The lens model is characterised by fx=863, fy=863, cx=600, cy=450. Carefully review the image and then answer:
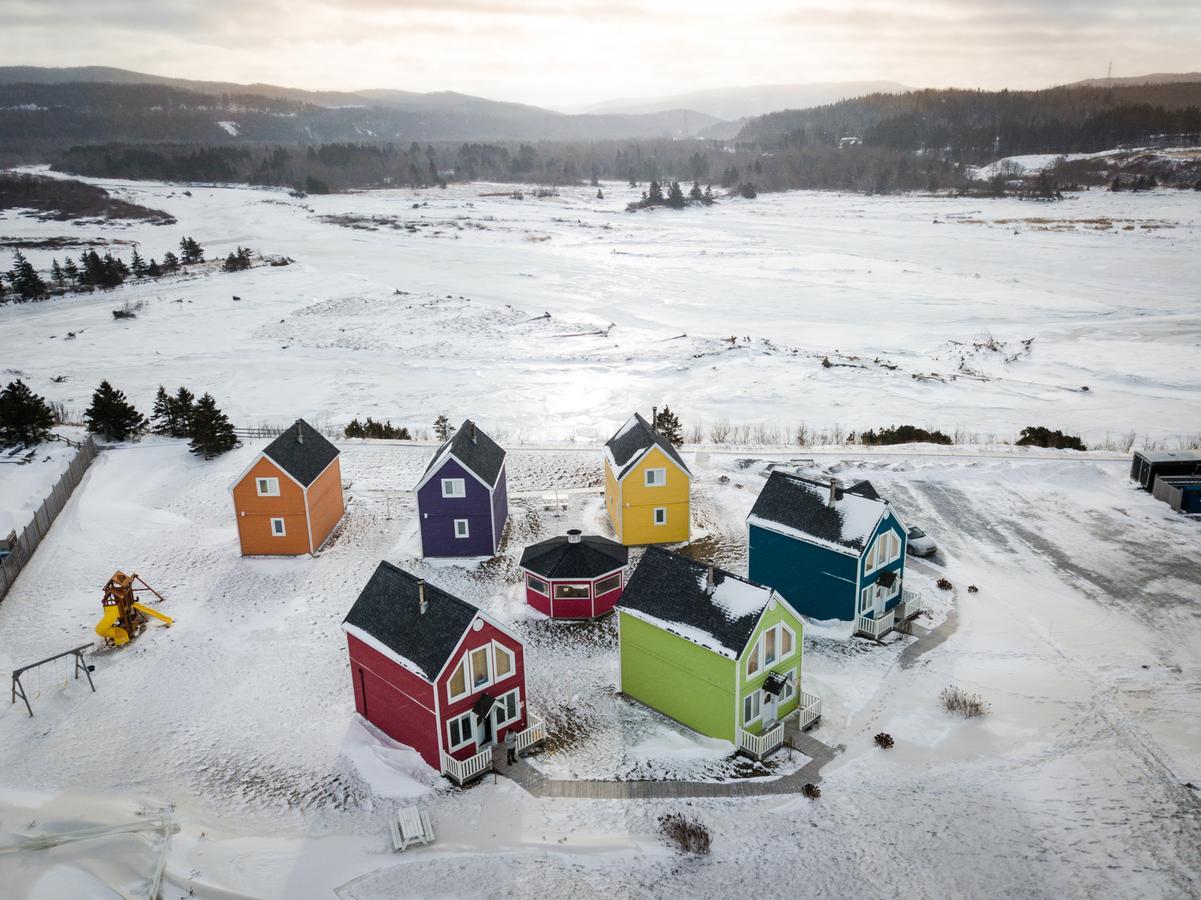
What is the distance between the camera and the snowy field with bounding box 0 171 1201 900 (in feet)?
65.6

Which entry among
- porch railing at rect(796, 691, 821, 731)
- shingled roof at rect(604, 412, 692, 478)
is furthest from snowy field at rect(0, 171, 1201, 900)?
shingled roof at rect(604, 412, 692, 478)

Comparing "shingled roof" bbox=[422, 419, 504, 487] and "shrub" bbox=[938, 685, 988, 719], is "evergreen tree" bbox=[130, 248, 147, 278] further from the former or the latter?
"shrub" bbox=[938, 685, 988, 719]

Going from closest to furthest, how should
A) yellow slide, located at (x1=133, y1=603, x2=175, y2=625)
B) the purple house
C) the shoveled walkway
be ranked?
the shoveled walkway, yellow slide, located at (x1=133, y1=603, x2=175, y2=625), the purple house

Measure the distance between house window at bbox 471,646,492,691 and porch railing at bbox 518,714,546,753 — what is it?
1.79 meters

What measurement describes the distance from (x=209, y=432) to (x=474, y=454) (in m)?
17.8

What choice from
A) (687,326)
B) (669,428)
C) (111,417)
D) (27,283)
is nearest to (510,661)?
(669,428)

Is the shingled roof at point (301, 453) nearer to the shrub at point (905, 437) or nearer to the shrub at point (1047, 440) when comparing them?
the shrub at point (905, 437)

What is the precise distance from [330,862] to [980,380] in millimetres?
50756

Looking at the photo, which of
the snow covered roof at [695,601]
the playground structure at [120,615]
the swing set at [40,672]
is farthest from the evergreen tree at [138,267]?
the snow covered roof at [695,601]

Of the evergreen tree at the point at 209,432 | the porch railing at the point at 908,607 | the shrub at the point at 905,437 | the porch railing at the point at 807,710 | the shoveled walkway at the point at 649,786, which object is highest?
the evergreen tree at the point at 209,432

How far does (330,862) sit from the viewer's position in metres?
19.8

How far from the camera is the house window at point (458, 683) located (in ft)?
73.3

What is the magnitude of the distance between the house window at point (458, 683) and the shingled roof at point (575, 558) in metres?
7.51

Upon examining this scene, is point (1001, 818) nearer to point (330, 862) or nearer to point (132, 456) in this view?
point (330, 862)
